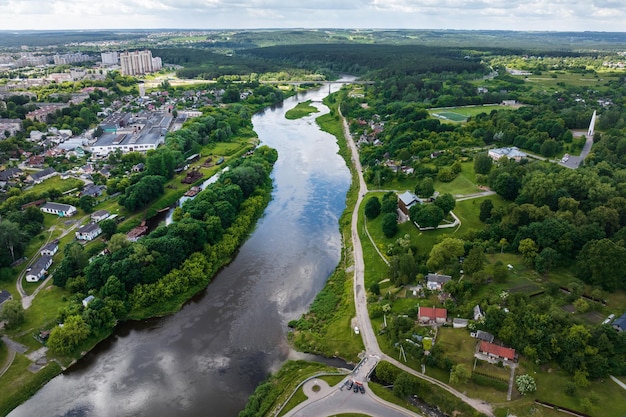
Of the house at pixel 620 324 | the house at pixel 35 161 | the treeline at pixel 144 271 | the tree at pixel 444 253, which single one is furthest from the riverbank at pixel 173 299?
the house at pixel 35 161

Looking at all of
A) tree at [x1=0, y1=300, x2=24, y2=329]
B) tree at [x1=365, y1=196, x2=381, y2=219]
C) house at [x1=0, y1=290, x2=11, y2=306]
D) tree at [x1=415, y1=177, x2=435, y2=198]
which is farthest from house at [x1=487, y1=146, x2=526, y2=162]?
house at [x1=0, y1=290, x2=11, y2=306]

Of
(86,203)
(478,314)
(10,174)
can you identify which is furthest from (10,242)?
(478,314)

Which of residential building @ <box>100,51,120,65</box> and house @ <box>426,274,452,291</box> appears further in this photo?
residential building @ <box>100,51,120,65</box>

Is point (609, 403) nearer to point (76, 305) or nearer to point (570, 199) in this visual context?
point (570, 199)

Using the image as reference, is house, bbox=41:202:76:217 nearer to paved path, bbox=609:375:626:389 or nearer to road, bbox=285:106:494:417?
road, bbox=285:106:494:417

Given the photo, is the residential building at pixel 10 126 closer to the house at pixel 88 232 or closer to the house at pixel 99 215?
the house at pixel 99 215
